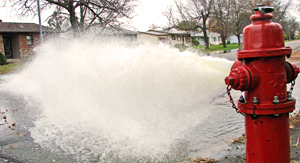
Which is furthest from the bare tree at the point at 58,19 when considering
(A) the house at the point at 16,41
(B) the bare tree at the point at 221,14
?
(B) the bare tree at the point at 221,14

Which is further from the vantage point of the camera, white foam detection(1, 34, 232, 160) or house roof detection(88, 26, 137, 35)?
house roof detection(88, 26, 137, 35)

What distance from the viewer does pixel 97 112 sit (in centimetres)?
398

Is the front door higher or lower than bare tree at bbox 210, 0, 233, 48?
lower

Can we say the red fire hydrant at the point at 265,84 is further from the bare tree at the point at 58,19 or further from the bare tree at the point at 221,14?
the bare tree at the point at 221,14

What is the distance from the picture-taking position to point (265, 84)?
1.72 meters

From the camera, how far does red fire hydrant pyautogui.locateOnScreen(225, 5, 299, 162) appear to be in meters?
1.69

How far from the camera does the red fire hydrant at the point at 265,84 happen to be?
1.69 meters

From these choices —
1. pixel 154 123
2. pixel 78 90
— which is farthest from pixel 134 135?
pixel 78 90

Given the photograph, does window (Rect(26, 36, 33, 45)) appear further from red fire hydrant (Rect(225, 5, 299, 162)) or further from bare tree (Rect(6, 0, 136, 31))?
red fire hydrant (Rect(225, 5, 299, 162))

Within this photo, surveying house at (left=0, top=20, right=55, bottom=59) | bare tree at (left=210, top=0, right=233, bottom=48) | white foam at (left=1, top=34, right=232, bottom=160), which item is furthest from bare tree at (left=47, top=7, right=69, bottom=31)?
bare tree at (left=210, top=0, right=233, bottom=48)

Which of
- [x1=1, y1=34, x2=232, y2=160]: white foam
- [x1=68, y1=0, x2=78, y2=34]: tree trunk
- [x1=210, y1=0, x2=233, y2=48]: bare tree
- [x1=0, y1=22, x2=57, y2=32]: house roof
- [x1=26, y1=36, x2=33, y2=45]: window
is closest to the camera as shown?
[x1=1, y1=34, x2=232, y2=160]: white foam

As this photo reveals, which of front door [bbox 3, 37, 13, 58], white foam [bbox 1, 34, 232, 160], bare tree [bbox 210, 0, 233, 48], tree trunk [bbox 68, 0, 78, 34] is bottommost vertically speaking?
white foam [bbox 1, 34, 232, 160]

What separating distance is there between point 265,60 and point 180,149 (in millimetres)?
1963

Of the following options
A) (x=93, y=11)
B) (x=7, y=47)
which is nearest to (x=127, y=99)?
(x=93, y=11)
